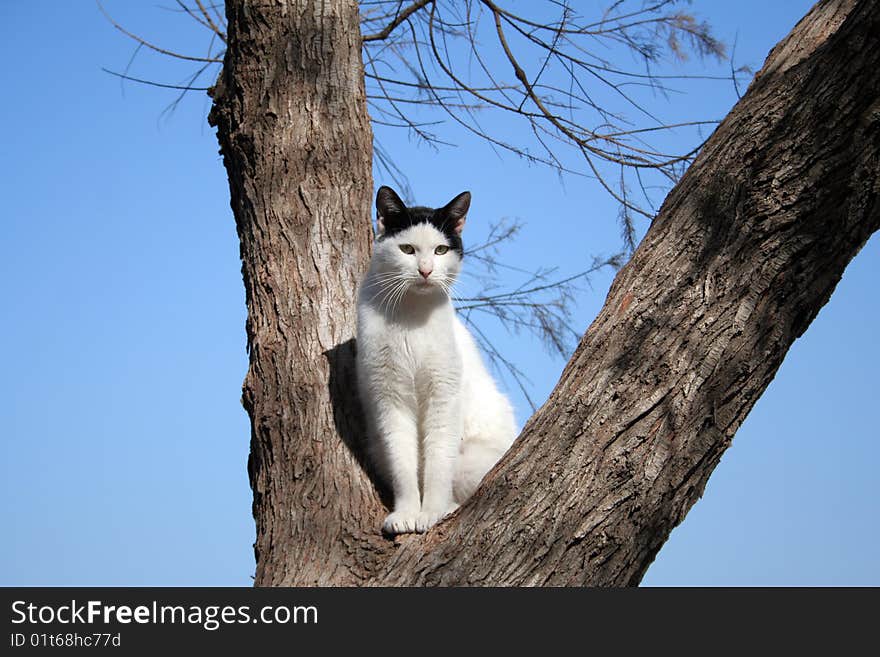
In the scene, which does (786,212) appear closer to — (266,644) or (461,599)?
(461,599)

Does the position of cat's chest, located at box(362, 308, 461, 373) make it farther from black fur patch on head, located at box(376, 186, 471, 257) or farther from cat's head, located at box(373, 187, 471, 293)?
black fur patch on head, located at box(376, 186, 471, 257)

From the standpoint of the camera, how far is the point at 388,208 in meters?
3.34

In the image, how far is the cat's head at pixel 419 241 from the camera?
3.18 m

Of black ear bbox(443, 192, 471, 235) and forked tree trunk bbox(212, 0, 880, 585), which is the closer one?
forked tree trunk bbox(212, 0, 880, 585)

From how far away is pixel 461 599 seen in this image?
2340 millimetres

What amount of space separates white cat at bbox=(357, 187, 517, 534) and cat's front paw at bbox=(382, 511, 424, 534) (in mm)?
128

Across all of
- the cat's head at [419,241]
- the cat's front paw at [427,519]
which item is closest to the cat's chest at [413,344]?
the cat's head at [419,241]

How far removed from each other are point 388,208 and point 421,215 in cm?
15

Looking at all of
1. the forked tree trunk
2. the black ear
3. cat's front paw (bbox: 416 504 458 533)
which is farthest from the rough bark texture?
the forked tree trunk

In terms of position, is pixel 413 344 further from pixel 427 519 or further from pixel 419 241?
pixel 427 519

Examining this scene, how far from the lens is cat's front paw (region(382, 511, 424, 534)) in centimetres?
284

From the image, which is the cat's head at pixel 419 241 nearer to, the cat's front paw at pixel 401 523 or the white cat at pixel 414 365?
the white cat at pixel 414 365

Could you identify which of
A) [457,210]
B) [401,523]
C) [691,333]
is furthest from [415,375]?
[691,333]

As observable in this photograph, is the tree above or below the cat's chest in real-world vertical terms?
below
